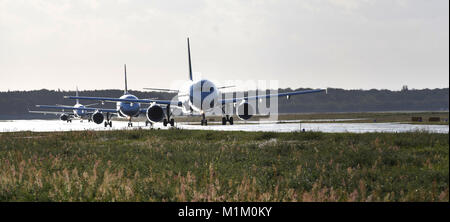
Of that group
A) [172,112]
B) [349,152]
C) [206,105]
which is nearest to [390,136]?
[349,152]

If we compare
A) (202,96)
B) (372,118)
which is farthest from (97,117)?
(372,118)

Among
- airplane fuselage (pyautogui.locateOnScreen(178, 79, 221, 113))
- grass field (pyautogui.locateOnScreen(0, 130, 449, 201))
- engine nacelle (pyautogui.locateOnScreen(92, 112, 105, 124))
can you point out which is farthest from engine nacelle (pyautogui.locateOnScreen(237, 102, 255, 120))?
engine nacelle (pyautogui.locateOnScreen(92, 112, 105, 124))

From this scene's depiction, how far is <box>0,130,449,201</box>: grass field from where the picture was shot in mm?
9664

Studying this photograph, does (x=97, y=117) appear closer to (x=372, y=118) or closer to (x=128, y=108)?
(x=128, y=108)

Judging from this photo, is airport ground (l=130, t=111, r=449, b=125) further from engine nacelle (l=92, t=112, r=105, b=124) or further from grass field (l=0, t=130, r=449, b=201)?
grass field (l=0, t=130, r=449, b=201)

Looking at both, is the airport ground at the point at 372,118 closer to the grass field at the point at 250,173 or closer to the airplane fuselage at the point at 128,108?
the airplane fuselage at the point at 128,108

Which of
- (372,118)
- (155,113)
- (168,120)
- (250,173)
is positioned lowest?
(372,118)

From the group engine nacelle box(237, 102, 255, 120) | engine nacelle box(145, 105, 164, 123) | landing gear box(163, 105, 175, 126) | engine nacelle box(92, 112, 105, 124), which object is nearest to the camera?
engine nacelle box(145, 105, 164, 123)

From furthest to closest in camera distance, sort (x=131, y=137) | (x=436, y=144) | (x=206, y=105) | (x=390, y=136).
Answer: (x=206, y=105), (x=131, y=137), (x=390, y=136), (x=436, y=144)

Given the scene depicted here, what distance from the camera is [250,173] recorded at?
13102mm

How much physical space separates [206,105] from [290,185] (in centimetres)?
3115
